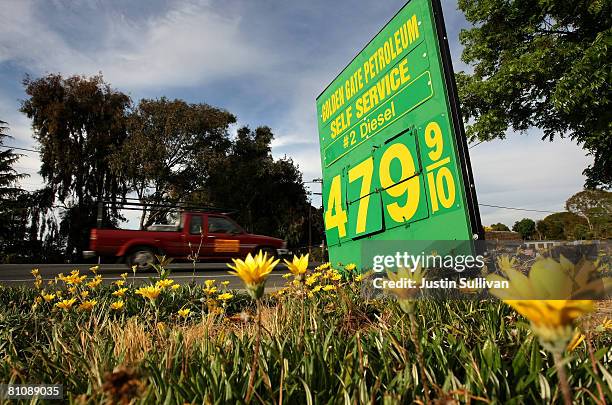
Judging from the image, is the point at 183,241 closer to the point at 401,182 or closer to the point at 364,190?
the point at 364,190

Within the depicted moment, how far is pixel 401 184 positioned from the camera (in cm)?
352

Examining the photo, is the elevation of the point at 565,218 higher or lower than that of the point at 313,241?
higher

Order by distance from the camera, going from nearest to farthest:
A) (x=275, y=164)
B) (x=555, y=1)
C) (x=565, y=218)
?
(x=555, y=1)
(x=275, y=164)
(x=565, y=218)

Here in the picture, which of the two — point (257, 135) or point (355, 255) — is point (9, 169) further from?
point (355, 255)

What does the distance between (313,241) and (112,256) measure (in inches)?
621

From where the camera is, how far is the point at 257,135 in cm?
2423

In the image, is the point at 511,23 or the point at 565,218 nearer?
the point at 511,23

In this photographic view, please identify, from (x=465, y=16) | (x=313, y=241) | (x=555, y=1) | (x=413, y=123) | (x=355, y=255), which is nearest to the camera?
(x=413, y=123)

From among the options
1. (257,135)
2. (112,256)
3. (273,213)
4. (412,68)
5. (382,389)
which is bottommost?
Answer: (382,389)

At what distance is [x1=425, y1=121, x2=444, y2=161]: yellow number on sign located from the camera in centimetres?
304

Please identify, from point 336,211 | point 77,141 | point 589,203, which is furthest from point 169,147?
point 589,203

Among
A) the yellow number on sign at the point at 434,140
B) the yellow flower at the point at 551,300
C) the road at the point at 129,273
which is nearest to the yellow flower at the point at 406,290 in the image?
the yellow flower at the point at 551,300

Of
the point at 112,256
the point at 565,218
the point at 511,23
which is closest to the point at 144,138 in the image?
the point at 112,256

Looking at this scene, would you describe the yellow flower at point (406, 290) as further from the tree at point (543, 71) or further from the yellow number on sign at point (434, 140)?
the tree at point (543, 71)
